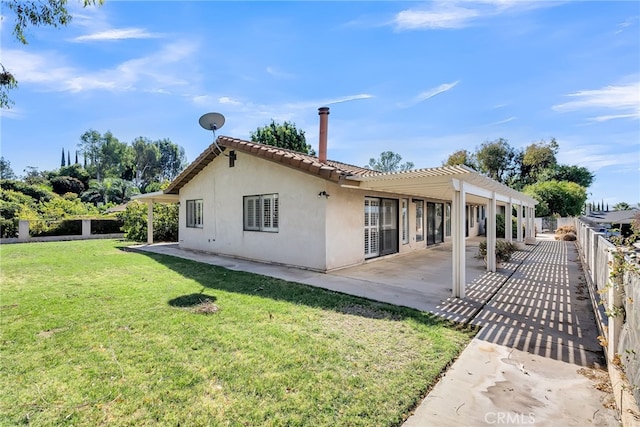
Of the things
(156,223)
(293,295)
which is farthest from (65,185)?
(293,295)

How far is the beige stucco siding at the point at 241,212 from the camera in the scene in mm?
10086

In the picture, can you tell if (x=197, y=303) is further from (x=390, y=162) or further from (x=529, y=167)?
(x=390, y=162)

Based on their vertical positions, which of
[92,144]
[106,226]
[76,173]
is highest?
[92,144]

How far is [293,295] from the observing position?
7137 millimetres

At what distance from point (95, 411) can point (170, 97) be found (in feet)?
58.1

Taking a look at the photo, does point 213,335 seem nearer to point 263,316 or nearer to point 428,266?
point 263,316

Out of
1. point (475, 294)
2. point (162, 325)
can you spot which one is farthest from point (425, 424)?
point (475, 294)

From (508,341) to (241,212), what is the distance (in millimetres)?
10053

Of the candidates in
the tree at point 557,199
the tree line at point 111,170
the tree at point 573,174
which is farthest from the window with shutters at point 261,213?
the tree at point 573,174

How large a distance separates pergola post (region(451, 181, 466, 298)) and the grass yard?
1731 mm

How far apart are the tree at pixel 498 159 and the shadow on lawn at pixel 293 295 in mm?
48421

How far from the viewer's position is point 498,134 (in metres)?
48.1

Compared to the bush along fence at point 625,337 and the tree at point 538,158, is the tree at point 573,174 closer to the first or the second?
the tree at point 538,158

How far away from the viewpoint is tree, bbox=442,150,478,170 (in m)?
47.4
